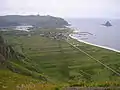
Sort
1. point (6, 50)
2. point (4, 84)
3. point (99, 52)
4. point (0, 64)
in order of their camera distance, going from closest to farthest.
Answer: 1. point (4, 84)
2. point (0, 64)
3. point (6, 50)
4. point (99, 52)

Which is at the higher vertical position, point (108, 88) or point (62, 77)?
point (108, 88)

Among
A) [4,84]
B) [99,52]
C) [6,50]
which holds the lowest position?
[99,52]

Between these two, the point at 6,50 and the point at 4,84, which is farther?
the point at 6,50

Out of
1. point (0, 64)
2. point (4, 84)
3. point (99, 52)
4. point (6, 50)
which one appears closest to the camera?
point (4, 84)

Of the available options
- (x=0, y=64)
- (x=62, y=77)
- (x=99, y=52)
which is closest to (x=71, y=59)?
(x=99, y=52)

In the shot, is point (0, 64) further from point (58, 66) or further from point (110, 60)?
point (110, 60)

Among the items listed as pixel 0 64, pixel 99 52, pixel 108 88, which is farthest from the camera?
pixel 99 52

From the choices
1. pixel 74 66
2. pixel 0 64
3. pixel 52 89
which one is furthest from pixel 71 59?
pixel 52 89

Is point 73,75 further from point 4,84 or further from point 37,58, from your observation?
point 4,84

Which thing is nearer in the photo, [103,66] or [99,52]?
[103,66]
